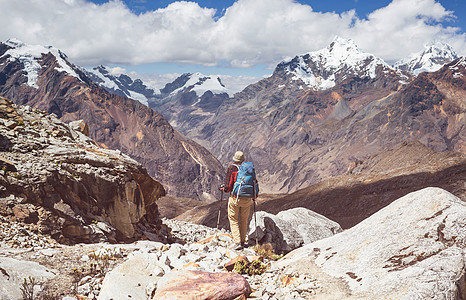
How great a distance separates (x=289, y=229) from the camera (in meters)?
12.1

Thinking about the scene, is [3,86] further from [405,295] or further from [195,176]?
[405,295]

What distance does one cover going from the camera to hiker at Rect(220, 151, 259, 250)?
9.18m

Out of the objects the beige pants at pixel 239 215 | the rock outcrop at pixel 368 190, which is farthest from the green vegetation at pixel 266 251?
the rock outcrop at pixel 368 190

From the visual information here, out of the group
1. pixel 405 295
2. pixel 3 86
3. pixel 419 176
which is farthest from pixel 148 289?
pixel 3 86

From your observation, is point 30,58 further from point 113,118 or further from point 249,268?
point 249,268

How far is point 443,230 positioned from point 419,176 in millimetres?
43550

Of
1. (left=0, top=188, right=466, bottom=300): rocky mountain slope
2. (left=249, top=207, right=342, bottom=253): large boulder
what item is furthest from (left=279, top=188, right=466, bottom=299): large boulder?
(left=249, top=207, right=342, bottom=253): large boulder

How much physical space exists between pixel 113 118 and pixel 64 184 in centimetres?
15905

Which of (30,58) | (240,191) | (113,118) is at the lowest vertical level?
(240,191)

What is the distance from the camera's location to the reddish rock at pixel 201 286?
554cm

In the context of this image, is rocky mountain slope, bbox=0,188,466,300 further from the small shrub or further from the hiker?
the hiker

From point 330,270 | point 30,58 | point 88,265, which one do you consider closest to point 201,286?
point 330,270

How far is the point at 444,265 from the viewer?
4.81 m

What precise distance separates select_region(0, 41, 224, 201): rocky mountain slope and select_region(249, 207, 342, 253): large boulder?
434ft
